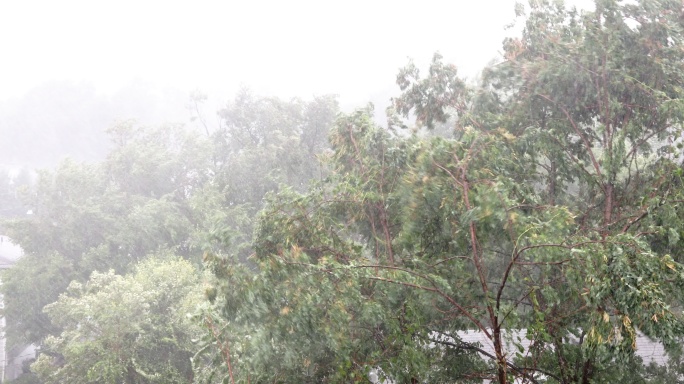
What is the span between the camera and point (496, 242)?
18.4ft

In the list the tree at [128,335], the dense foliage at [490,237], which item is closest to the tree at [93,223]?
the tree at [128,335]

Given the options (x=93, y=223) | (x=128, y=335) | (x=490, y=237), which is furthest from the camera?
(x=93, y=223)

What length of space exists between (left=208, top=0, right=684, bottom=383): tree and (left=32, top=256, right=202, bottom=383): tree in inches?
347

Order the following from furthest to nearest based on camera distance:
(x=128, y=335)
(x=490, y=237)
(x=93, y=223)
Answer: (x=93, y=223)
(x=128, y=335)
(x=490, y=237)

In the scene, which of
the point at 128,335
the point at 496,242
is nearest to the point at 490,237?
the point at 496,242

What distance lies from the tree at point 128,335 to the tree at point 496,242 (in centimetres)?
881

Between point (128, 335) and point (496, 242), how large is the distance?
12977mm

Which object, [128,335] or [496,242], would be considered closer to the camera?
[496,242]

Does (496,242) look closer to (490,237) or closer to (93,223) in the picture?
(490,237)

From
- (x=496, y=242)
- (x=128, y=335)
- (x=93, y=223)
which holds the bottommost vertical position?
(x=93, y=223)

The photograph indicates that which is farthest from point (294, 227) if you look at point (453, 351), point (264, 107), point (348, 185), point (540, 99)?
point (264, 107)

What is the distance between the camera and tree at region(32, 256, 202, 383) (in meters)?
13.9

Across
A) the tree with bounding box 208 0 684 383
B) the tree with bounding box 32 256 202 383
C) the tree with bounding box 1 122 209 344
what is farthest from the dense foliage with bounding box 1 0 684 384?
the tree with bounding box 1 122 209 344

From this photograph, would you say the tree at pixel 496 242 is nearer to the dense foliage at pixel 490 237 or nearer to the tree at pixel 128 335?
the dense foliage at pixel 490 237
